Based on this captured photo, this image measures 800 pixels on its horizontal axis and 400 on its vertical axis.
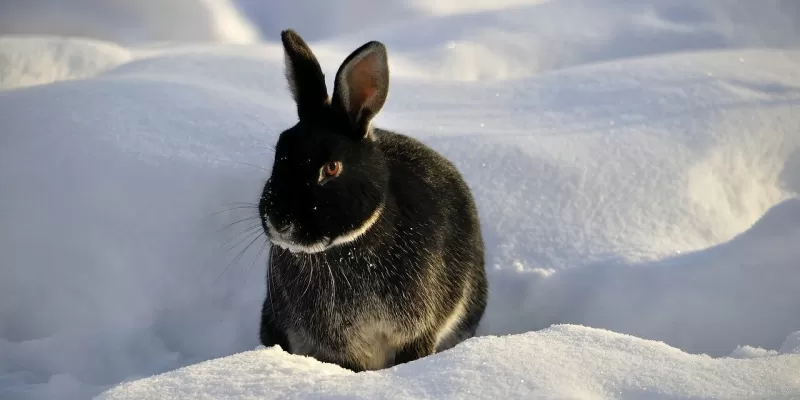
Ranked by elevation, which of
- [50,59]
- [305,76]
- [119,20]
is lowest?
[305,76]

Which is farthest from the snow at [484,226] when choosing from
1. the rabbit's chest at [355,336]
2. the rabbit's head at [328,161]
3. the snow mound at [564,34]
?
the snow mound at [564,34]

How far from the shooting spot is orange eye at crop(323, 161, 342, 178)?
2263 mm

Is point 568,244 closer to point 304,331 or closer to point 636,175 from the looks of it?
point 636,175

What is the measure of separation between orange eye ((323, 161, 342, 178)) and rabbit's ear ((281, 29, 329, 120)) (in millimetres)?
226

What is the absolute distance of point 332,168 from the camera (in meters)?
2.27

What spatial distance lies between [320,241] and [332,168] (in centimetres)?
24

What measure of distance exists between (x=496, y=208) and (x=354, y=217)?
49.9 inches

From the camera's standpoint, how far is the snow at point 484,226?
6.37ft

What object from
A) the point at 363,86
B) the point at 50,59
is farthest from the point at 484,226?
the point at 50,59

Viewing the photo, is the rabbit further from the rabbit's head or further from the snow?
the snow

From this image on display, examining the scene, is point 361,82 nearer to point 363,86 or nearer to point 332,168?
point 363,86

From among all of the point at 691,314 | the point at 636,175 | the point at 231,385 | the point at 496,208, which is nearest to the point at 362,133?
the point at 231,385

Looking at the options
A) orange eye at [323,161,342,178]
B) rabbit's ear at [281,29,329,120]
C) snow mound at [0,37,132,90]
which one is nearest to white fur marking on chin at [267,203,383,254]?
orange eye at [323,161,342,178]

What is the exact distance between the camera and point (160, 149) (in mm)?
3656
